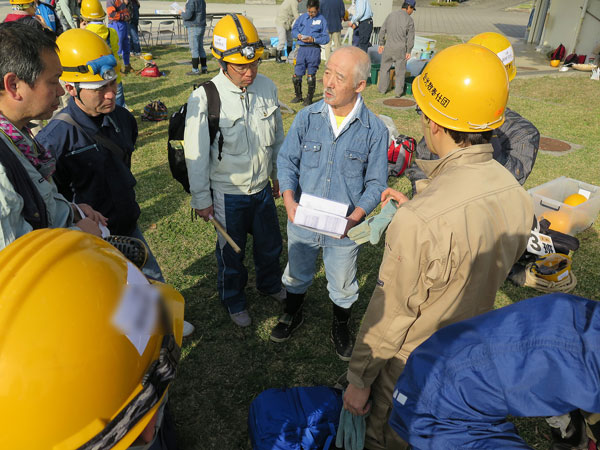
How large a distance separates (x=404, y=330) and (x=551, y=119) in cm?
990

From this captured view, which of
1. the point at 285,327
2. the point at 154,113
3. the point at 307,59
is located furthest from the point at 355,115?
the point at 307,59

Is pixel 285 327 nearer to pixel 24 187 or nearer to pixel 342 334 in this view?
pixel 342 334

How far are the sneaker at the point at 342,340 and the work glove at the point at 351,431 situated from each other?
125cm

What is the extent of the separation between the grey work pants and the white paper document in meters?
8.95

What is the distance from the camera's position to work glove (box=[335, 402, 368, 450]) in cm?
221

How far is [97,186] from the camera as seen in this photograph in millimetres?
2848

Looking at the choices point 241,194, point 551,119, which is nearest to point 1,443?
point 241,194

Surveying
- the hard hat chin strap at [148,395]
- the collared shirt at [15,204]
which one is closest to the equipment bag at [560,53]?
the collared shirt at [15,204]

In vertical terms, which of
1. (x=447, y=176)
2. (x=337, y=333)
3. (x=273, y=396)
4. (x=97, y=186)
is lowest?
(x=337, y=333)

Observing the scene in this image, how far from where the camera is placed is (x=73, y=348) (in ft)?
3.67

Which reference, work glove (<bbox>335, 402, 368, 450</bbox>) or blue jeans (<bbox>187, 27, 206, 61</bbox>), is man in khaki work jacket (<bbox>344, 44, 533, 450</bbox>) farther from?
blue jeans (<bbox>187, 27, 206, 61</bbox>)

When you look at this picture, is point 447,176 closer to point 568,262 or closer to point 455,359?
point 455,359

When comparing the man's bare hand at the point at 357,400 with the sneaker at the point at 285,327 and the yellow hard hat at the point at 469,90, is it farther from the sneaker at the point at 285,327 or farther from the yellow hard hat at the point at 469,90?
the sneaker at the point at 285,327

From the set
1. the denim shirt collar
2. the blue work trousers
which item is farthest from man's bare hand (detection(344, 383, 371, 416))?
the blue work trousers
